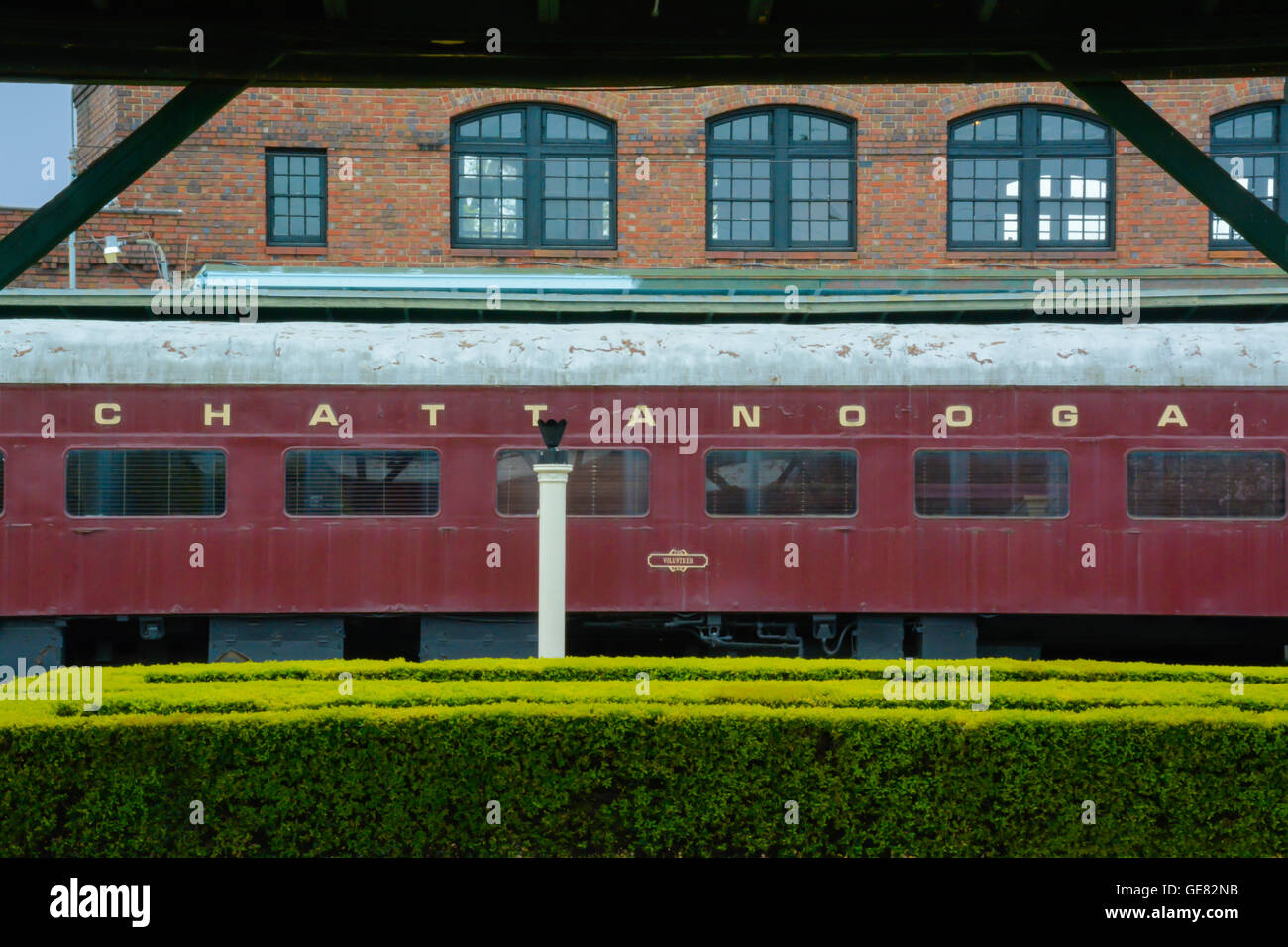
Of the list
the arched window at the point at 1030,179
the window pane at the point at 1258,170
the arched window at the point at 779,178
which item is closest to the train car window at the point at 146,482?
the arched window at the point at 779,178

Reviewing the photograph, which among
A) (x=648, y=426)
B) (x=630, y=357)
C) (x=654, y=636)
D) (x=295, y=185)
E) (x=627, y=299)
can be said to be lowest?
(x=654, y=636)

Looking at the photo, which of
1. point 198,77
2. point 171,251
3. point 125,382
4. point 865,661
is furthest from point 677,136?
point 198,77

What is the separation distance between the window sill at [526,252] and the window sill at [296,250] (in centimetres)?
191

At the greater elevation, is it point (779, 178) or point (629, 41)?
point (779, 178)

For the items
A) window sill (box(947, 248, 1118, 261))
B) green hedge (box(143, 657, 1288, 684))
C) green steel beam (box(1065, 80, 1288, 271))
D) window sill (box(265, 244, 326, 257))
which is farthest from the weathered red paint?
green steel beam (box(1065, 80, 1288, 271))

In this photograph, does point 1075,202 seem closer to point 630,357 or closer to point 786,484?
point 786,484

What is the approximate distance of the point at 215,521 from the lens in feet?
42.0

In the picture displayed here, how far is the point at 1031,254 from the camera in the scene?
63.0 feet

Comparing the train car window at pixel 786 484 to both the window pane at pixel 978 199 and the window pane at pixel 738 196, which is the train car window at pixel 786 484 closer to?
the window pane at pixel 738 196

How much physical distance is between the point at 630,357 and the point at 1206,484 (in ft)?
18.1

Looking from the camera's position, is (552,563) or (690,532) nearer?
(552,563)

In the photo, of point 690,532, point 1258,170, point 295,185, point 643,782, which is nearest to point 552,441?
point 690,532

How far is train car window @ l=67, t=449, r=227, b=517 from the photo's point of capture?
500 inches

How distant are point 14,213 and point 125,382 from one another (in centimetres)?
751
